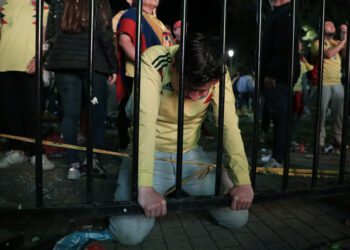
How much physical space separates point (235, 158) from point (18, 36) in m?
2.67

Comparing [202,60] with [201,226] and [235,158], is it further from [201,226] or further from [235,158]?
[201,226]

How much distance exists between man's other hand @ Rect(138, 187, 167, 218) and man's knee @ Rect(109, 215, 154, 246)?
28 centimetres

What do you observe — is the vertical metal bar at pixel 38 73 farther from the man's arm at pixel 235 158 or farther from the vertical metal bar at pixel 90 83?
the man's arm at pixel 235 158

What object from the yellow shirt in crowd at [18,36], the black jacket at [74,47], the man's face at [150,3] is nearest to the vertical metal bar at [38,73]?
the black jacket at [74,47]

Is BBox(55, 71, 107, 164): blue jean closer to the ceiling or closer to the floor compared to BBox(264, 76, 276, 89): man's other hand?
closer to the floor

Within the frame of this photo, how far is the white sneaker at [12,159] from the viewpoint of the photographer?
11.2 feet

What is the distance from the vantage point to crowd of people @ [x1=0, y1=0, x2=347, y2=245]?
1.68m

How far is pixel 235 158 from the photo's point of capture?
1920 millimetres

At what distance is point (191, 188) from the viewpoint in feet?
7.18

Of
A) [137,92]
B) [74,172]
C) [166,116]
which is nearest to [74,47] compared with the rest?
[74,172]

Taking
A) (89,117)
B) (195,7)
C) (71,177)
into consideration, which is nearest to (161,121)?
(89,117)

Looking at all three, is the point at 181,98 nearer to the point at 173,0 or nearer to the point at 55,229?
the point at 55,229

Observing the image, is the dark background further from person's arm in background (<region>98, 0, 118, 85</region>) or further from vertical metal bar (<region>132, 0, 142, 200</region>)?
vertical metal bar (<region>132, 0, 142, 200</region>)

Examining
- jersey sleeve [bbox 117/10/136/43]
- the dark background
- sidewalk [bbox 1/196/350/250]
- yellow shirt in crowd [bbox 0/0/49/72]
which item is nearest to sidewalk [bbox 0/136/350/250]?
sidewalk [bbox 1/196/350/250]
